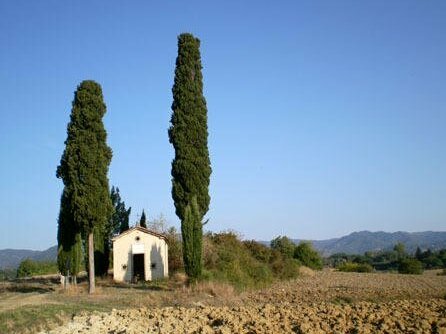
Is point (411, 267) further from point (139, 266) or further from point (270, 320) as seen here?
point (270, 320)

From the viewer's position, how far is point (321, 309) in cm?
1678

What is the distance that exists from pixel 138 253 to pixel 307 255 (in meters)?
24.6

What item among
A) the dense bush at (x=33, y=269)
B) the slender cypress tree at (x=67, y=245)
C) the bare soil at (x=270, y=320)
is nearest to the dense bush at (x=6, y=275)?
the dense bush at (x=33, y=269)

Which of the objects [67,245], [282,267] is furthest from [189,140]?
[282,267]

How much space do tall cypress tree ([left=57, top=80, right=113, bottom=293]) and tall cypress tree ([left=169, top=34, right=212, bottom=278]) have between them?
14.4ft

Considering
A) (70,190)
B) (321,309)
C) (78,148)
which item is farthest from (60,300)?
(321,309)

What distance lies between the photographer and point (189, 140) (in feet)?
93.4

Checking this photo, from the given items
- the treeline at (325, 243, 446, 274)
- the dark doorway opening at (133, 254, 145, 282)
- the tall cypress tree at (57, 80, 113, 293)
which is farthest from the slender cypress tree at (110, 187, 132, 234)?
the treeline at (325, 243, 446, 274)

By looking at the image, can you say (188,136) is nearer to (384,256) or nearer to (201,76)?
(201,76)

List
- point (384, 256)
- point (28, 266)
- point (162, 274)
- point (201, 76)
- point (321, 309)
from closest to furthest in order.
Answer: point (321, 309) < point (201, 76) < point (162, 274) < point (28, 266) < point (384, 256)

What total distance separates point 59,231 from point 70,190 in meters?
3.64

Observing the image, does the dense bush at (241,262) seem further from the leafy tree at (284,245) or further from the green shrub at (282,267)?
the leafy tree at (284,245)

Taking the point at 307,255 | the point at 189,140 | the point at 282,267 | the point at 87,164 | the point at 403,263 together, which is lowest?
the point at 403,263

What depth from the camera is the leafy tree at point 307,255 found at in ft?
170
